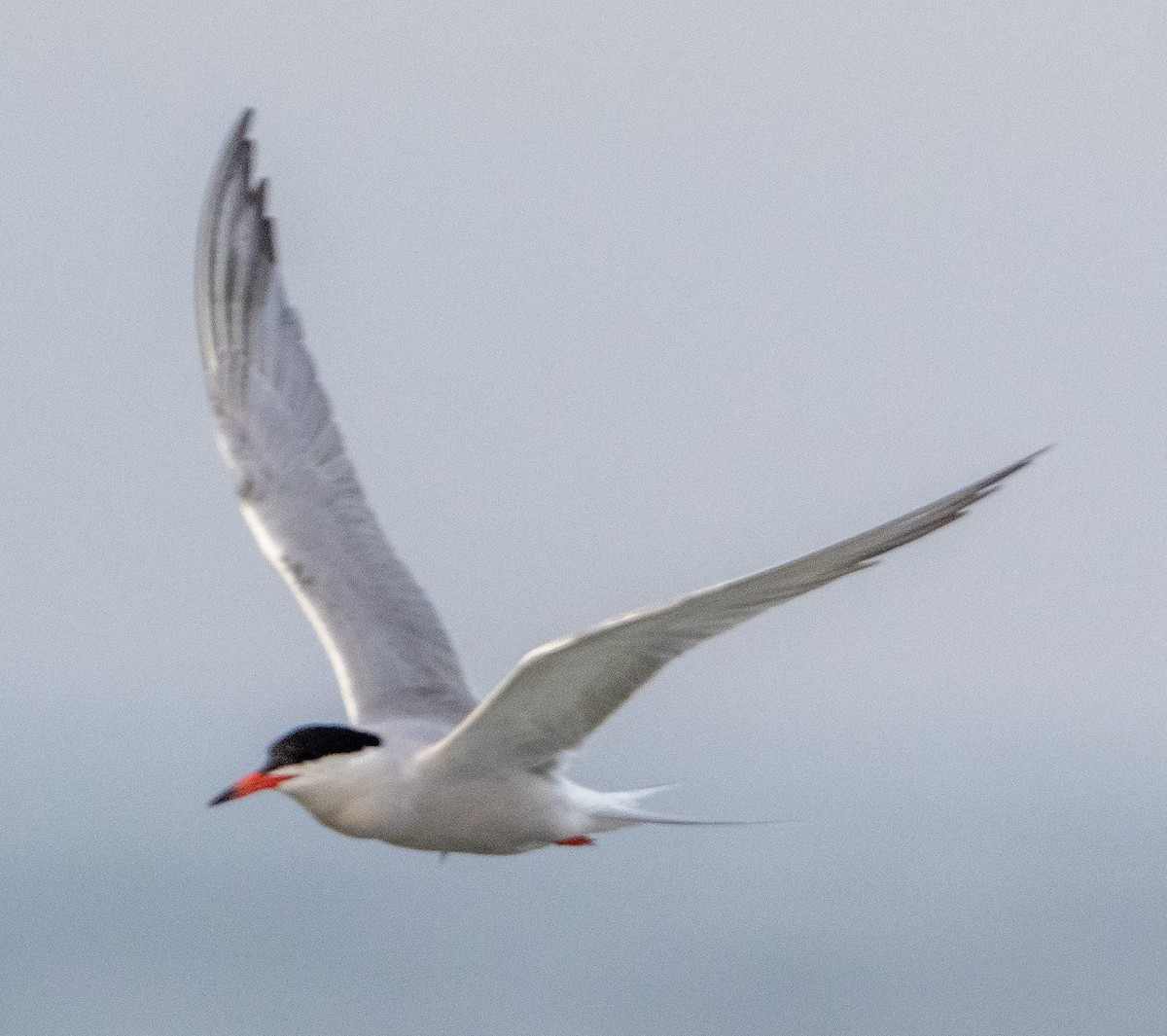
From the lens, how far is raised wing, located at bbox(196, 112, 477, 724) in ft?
27.9

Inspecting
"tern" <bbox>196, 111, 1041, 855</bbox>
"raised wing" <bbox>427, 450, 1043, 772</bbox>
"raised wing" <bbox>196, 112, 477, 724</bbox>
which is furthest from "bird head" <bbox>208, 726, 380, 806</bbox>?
"raised wing" <bbox>196, 112, 477, 724</bbox>

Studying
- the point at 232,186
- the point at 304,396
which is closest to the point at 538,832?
the point at 304,396

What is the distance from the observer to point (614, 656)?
6.78 metres

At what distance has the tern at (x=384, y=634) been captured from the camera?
6.50m

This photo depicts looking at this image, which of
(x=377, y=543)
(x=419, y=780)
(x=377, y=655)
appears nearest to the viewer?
(x=419, y=780)

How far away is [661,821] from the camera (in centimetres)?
757

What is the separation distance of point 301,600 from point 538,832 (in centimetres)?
171

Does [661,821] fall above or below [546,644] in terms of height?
below

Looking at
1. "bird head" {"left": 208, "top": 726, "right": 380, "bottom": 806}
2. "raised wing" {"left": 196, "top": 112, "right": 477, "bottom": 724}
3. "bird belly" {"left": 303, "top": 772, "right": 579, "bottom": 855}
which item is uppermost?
"raised wing" {"left": 196, "top": 112, "right": 477, "bottom": 724}

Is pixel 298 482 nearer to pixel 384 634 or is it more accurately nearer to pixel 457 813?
pixel 384 634

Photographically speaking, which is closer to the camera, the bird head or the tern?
the tern

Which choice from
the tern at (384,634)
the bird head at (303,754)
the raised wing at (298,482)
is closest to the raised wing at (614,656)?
the tern at (384,634)

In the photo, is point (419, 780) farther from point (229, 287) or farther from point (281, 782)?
point (229, 287)

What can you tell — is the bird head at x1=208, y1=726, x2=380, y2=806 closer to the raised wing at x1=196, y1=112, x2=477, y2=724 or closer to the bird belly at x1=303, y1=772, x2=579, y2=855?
the bird belly at x1=303, y1=772, x2=579, y2=855
